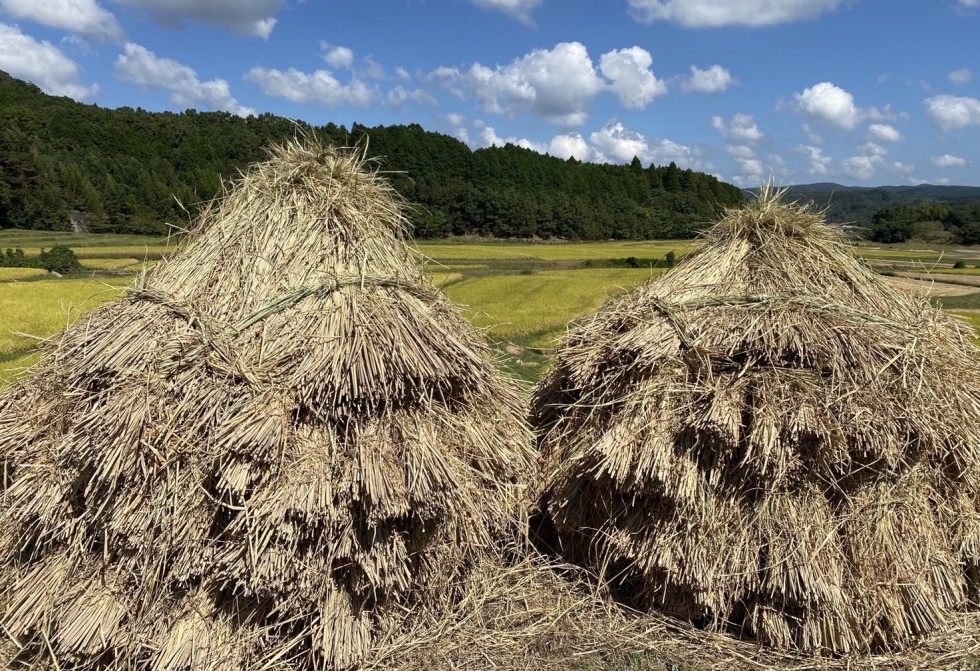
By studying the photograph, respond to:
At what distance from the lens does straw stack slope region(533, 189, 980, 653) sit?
379 centimetres

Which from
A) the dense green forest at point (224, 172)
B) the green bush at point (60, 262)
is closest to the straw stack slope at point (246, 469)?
the green bush at point (60, 262)

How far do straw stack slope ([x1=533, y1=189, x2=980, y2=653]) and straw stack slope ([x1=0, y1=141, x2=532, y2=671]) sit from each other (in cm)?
113

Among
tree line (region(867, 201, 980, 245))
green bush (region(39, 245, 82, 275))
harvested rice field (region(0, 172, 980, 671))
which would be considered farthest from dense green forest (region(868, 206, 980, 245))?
green bush (region(39, 245, 82, 275))

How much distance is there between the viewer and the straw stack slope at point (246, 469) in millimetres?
3355

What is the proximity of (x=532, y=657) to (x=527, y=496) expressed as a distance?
130 centimetres

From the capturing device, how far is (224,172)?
55.2m

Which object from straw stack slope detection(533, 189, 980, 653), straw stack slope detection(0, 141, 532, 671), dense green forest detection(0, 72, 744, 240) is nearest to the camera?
straw stack slope detection(0, 141, 532, 671)

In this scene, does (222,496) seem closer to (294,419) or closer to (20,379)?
(294,419)

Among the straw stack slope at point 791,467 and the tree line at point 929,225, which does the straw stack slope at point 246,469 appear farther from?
the tree line at point 929,225

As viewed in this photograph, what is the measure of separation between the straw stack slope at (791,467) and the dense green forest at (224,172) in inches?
1780

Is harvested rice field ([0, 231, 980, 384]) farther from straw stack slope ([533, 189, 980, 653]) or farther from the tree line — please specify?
the tree line

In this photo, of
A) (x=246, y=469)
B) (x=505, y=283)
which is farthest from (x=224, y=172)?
(x=246, y=469)

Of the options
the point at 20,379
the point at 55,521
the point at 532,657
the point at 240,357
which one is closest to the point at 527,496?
the point at 532,657

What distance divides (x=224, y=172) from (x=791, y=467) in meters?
60.4
